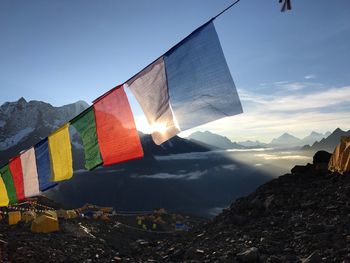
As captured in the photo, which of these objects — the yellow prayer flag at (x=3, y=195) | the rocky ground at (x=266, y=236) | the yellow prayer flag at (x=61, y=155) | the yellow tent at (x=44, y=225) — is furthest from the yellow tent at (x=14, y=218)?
the yellow prayer flag at (x=61, y=155)

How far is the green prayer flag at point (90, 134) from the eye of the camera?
42.1 ft

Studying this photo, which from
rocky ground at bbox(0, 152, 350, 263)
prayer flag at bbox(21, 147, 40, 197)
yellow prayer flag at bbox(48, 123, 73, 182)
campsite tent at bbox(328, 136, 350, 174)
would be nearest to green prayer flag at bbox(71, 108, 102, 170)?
yellow prayer flag at bbox(48, 123, 73, 182)

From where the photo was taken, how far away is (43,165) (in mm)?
15086

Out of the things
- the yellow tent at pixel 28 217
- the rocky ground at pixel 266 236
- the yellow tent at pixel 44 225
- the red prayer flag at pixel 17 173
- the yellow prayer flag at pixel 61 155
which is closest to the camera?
the rocky ground at pixel 266 236

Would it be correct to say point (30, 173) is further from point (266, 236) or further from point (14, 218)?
point (14, 218)

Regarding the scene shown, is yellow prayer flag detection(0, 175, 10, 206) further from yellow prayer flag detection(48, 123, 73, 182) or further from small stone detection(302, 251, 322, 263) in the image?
small stone detection(302, 251, 322, 263)

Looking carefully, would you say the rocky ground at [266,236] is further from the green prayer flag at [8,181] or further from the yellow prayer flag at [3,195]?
the green prayer flag at [8,181]

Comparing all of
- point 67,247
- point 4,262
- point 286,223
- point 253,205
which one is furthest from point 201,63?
point 67,247

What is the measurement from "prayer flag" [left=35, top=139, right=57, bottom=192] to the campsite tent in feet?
39.7

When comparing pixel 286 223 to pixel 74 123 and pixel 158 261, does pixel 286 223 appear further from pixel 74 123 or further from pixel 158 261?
pixel 74 123

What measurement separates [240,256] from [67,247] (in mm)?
11825

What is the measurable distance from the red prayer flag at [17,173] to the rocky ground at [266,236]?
2.99 meters

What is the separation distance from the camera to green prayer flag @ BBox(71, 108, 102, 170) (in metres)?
12.8

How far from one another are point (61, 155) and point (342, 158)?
38.9 feet
